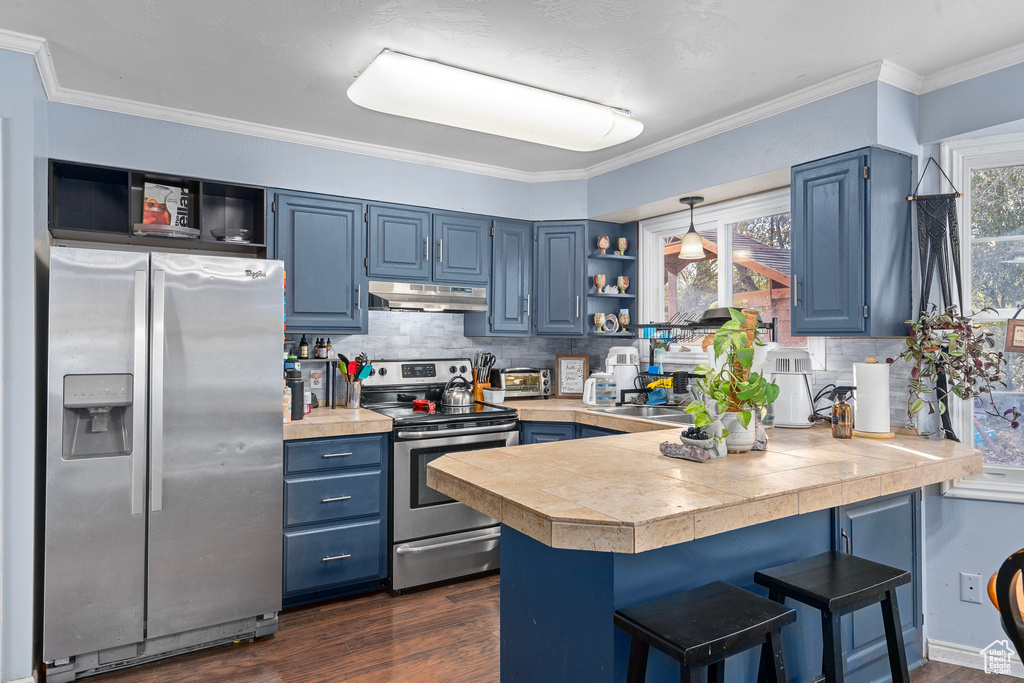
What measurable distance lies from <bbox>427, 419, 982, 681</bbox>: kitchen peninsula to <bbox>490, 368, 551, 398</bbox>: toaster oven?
178cm

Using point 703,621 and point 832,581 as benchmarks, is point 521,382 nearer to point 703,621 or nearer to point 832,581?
point 832,581

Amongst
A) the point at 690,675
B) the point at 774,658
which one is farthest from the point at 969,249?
the point at 690,675

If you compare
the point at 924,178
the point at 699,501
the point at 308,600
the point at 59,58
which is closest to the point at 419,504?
the point at 308,600

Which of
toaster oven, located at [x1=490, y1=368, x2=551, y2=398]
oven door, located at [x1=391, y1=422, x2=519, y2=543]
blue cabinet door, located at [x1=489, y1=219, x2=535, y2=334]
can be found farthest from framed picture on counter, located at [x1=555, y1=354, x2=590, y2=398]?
oven door, located at [x1=391, y1=422, x2=519, y2=543]

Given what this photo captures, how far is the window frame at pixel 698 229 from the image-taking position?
133 inches

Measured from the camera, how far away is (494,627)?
113 inches

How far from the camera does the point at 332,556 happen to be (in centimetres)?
310

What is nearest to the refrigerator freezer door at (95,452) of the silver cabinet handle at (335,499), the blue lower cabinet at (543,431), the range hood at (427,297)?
the silver cabinet handle at (335,499)

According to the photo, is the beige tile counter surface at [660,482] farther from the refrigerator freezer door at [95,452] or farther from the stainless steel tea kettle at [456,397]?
the refrigerator freezer door at [95,452]

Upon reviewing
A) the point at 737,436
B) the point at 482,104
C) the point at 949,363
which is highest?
the point at 482,104

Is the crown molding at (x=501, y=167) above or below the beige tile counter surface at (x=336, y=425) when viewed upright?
above

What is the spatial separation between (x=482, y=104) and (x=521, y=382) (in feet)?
6.68

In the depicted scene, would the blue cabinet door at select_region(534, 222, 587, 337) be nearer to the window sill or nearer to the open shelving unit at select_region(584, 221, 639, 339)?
the open shelving unit at select_region(584, 221, 639, 339)

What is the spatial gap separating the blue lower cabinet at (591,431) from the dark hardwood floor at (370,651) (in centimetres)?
106
